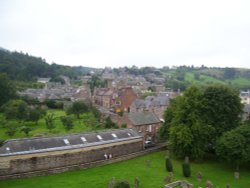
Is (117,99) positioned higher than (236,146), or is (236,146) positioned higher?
(117,99)

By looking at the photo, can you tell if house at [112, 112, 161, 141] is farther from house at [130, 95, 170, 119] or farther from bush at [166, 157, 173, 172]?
house at [130, 95, 170, 119]

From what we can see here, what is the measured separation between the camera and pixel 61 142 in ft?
111

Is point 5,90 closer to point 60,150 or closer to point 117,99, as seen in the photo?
point 117,99

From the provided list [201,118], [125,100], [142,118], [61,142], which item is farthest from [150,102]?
[61,142]

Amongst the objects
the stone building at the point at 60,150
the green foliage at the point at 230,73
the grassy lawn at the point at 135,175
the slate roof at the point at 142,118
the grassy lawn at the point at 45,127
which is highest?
the green foliage at the point at 230,73

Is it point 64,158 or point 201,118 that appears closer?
point 64,158

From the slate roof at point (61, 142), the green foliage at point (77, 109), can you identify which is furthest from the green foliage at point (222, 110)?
the green foliage at point (77, 109)

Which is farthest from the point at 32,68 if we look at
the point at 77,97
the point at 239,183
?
the point at 239,183

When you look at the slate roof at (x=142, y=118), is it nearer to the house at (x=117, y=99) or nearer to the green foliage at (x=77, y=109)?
the green foliage at (x=77, y=109)

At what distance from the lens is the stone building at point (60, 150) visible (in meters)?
29.5

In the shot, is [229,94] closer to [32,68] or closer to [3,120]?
[3,120]

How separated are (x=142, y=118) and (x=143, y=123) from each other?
1331 mm

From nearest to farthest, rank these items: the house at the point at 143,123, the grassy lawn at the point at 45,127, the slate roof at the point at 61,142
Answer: the slate roof at the point at 61,142 → the house at the point at 143,123 → the grassy lawn at the point at 45,127

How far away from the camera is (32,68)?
132625 mm
